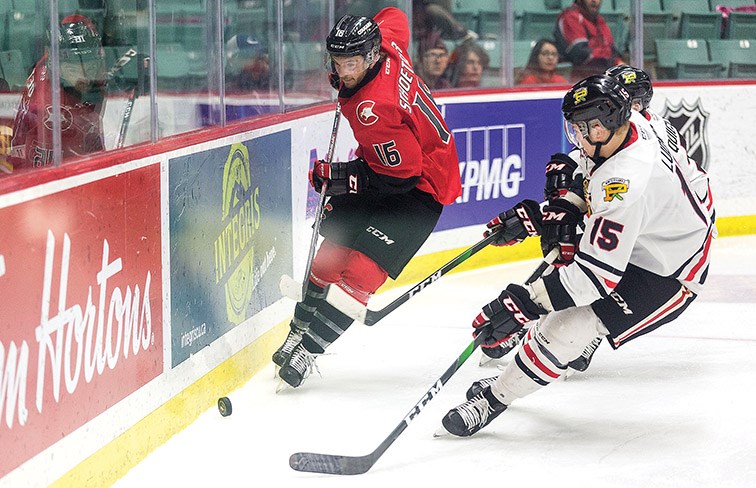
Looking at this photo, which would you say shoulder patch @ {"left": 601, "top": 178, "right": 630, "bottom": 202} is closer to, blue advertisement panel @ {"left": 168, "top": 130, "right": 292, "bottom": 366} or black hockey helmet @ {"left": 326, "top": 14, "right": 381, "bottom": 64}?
black hockey helmet @ {"left": 326, "top": 14, "right": 381, "bottom": 64}

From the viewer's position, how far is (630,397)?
371 cm

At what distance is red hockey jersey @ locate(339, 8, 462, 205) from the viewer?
11.9 ft

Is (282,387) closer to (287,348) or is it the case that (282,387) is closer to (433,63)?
(287,348)

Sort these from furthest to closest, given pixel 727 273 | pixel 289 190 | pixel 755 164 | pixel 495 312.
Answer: pixel 755 164, pixel 727 273, pixel 289 190, pixel 495 312

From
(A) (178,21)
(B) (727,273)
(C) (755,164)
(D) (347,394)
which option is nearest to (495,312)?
(D) (347,394)

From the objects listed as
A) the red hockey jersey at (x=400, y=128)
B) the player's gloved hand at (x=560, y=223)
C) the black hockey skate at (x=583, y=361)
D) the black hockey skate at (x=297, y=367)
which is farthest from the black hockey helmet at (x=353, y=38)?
the black hockey skate at (x=583, y=361)

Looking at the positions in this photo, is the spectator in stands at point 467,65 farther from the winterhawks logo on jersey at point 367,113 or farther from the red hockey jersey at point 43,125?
the red hockey jersey at point 43,125

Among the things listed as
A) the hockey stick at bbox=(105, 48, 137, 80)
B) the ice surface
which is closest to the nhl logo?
the ice surface

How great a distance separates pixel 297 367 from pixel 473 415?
707 millimetres

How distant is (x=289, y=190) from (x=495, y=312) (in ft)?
4.47

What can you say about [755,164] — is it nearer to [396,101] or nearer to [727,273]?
[727,273]

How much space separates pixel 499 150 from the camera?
6.02 meters

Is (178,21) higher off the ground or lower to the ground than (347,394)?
higher

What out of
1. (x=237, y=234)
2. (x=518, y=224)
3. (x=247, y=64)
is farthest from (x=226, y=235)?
(x=518, y=224)
